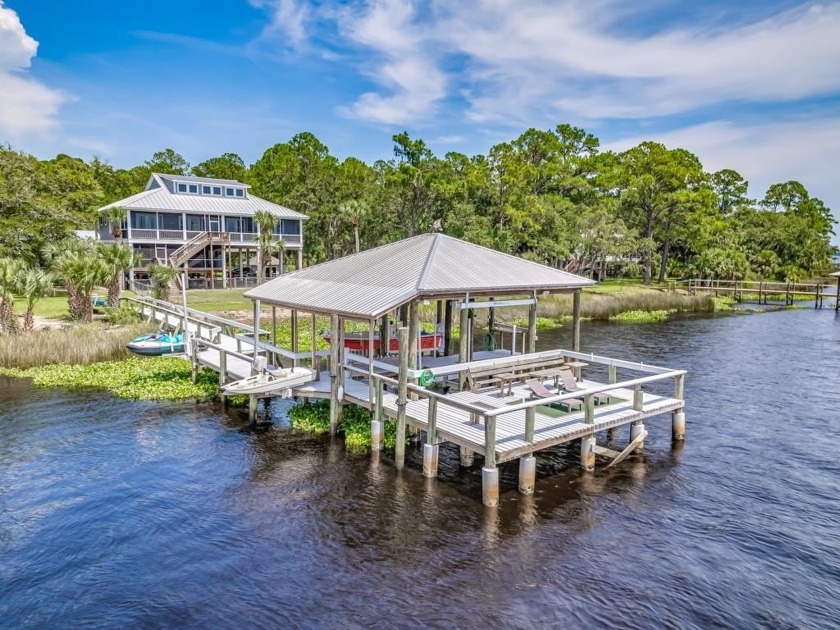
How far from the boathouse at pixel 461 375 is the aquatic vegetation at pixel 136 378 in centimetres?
308

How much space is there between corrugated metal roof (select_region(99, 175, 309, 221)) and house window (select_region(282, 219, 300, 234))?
2.94 ft

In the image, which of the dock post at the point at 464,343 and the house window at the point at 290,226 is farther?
the house window at the point at 290,226

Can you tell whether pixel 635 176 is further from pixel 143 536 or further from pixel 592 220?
pixel 143 536

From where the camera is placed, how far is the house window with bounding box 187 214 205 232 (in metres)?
50.3

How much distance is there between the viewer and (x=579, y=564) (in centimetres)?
1061

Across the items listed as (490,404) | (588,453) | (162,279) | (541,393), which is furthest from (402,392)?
(162,279)

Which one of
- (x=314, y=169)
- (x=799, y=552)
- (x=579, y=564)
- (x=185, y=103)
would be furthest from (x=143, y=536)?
(x=314, y=169)

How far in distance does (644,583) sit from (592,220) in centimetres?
5415

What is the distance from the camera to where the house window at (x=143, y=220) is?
155 feet

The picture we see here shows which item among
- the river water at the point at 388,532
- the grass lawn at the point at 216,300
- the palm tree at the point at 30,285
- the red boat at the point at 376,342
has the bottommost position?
the river water at the point at 388,532

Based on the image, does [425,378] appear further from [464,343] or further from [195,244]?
[195,244]

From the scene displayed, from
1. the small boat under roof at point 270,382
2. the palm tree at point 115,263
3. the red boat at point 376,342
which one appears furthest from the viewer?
the palm tree at point 115,263

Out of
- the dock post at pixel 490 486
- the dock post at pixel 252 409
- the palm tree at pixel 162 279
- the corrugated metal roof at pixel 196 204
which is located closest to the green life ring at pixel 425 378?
the dock post at pixel 490 486

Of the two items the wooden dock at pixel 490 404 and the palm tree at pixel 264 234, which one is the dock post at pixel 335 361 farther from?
the palm tree at pixel 264 234
